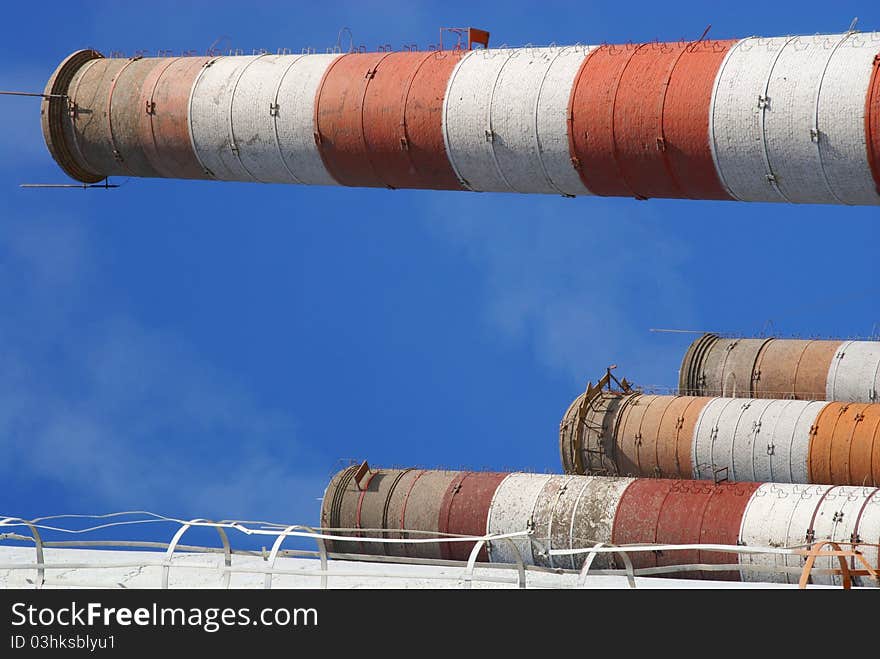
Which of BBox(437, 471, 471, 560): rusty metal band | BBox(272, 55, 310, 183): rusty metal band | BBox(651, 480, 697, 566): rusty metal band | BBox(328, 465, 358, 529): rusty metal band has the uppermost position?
BBox(272, 55, 310, 183): rusty metal band

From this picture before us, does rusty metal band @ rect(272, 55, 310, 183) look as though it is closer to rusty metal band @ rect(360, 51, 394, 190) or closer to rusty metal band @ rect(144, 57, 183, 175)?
rusty metal band @ rect(360, 51, 394, 190)

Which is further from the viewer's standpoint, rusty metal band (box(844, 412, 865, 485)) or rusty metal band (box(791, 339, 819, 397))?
rusty metal band (box(791, 339, 819, 397))

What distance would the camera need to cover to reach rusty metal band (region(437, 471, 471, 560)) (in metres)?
45.4

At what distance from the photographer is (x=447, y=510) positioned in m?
45.9

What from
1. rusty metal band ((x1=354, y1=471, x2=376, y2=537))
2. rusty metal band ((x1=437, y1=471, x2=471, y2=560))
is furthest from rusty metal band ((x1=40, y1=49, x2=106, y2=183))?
rusty metal band ((x1=437, y1=471, x2=471, y2=560))

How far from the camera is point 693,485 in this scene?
43094mm

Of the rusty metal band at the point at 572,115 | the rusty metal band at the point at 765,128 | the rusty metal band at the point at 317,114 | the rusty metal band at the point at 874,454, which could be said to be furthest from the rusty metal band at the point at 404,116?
the rusty metal band at the point at 874,454

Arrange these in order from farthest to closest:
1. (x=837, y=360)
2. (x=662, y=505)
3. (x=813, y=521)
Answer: (x=837, y=360)
(x=662, y=505)
(x=813, y=521)

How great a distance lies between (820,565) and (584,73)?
14324 mm

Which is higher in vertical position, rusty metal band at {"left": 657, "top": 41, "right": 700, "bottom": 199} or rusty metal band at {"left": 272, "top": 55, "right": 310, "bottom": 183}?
rusty metal band at {"left": 272, "top": 55, "right": 310, "bottom": 183}

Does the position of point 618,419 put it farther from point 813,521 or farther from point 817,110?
point 817,110

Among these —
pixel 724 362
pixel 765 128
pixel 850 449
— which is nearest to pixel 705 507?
pixel 850 449
